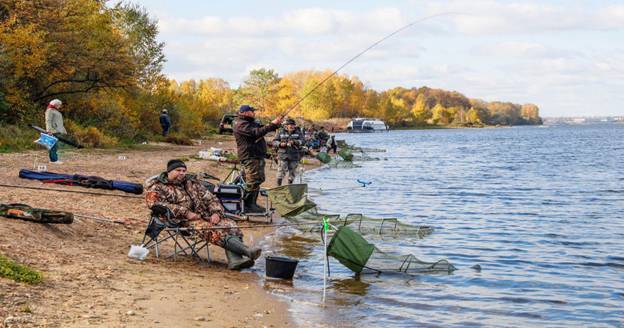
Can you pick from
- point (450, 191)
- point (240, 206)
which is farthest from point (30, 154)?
point (450, 191)

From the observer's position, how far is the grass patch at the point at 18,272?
7.24 meters

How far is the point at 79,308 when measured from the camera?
269 inches

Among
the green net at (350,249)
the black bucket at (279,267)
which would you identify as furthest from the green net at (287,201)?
the black bucket at (279,267)

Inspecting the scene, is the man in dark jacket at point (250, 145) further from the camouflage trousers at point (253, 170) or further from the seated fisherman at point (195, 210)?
the seated fisherman at point (195, 210)

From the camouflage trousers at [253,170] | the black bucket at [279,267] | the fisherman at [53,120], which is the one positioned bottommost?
the black bucket at [279,267]

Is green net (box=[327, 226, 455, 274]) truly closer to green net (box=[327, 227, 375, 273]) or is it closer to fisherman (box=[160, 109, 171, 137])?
green net (box=[327, 227, 375, 273])

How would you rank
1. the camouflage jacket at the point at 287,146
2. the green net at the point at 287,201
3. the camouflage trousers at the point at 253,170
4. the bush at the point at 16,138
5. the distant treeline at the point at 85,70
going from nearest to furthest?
1. the camouflage trousers at the point at 253,170
2. the green net at the point at 287,201
3. the camouflage jacket at the point at 287,146
4. the bush at the point at 16,138
5. the distant treeline at the point at 85,70

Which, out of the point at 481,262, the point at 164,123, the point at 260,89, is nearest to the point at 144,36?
the point at 164,123

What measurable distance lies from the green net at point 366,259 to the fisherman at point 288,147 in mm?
7006

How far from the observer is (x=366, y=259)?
10.1 m

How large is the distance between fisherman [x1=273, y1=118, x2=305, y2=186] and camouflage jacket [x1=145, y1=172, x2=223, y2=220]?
290 inches

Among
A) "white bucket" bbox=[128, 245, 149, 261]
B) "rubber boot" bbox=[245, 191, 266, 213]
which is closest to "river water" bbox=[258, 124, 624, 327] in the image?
"rubber boot" bbox=[245, 191, 266, 213]

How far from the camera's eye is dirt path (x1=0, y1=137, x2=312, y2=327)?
672 cm

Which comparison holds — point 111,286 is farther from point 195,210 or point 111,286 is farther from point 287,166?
point 287,166
